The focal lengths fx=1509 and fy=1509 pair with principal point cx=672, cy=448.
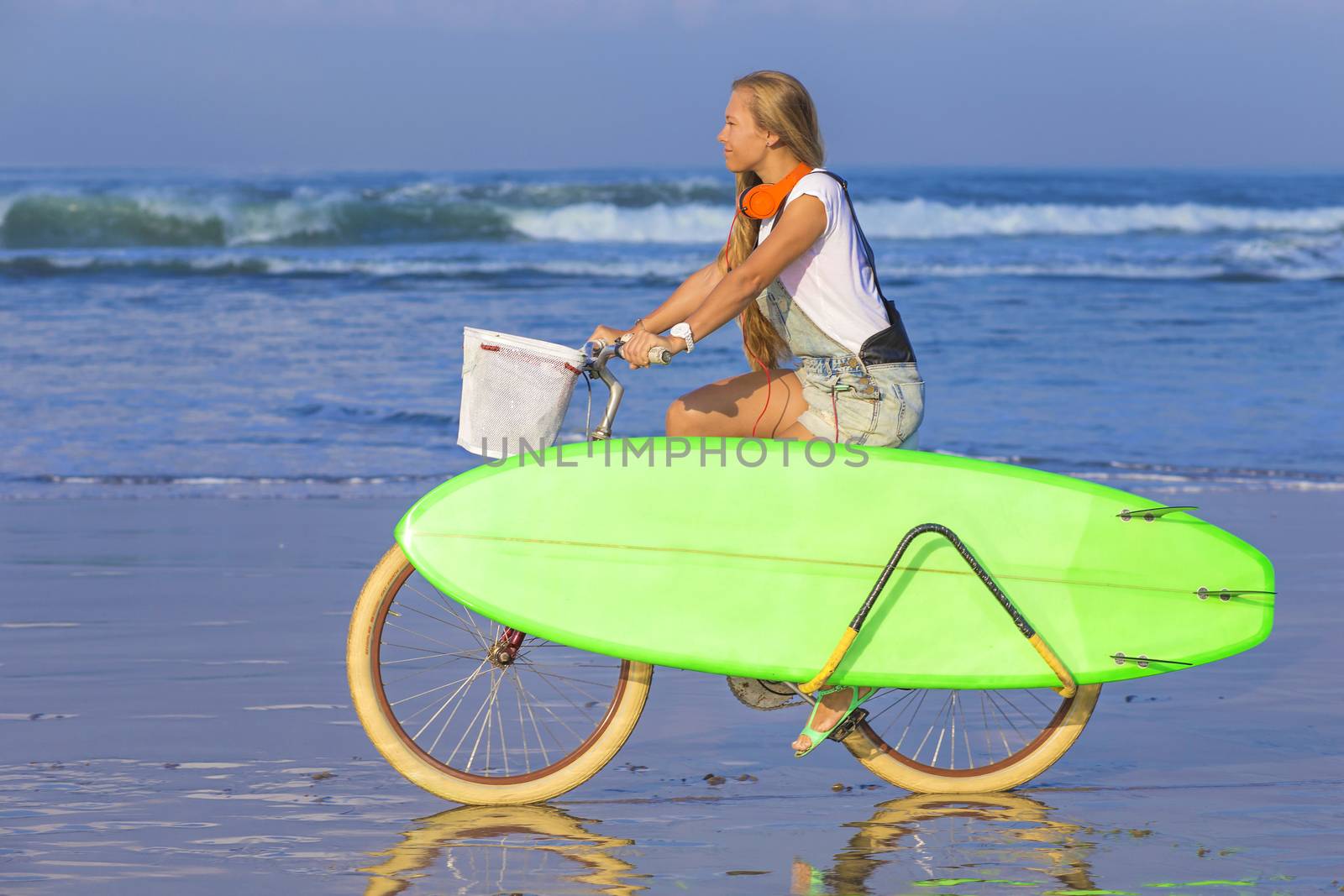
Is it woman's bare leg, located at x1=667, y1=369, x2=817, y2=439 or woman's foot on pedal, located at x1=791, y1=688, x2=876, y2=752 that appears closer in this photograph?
woman's foot on pedal, located at x1=791, y1=688, x2=876, y2=752

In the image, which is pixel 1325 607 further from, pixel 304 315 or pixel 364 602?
pixel 304 315

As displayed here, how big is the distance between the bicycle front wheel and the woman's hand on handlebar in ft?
2.69

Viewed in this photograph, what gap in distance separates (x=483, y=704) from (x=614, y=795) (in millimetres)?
705

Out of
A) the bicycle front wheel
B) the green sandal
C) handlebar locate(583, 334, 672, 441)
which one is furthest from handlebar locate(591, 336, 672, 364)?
the green sandal

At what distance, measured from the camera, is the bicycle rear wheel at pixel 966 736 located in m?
3.99

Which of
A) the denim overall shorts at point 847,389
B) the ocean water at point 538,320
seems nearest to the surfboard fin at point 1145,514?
the denim overall shorts at point 847,389

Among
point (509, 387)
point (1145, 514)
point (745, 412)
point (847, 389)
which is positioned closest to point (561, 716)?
point (745, 412)

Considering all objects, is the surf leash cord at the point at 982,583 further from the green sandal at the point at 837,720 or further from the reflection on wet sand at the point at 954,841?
the reflection on wet sand at the point at 954,841

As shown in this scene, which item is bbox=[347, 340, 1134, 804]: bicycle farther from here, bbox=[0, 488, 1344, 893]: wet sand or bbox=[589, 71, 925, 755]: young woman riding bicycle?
bbox=[589, 71, 925, 755]: young woman riding bicycle

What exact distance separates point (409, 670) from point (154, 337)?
1064 cm

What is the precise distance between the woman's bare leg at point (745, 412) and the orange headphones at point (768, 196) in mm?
427

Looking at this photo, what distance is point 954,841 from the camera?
3.58m

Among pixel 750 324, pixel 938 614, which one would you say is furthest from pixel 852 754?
pixel 750 324

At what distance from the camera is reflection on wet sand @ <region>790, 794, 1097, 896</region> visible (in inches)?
130
